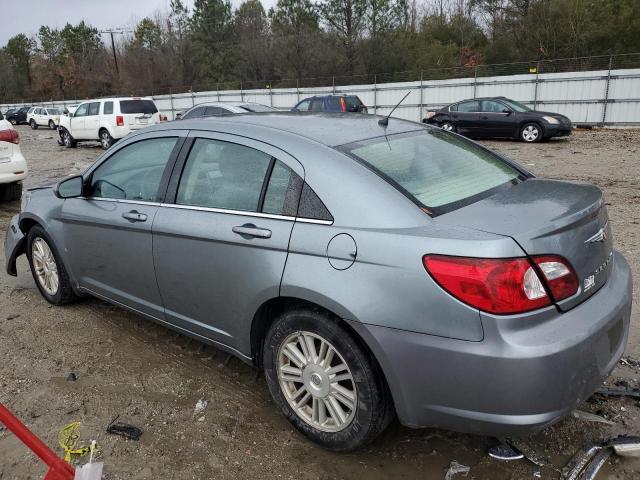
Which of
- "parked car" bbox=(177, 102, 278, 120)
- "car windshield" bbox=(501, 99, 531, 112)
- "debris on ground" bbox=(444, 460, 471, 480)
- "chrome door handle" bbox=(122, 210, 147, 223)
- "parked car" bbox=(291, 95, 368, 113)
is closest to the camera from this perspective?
"debris on ground" bbox=(444, 460, 471, 480)

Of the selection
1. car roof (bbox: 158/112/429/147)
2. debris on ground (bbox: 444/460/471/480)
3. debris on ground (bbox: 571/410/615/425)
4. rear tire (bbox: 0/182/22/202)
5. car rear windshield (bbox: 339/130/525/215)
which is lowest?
debris on ground (bbox: 444/460/471/480)

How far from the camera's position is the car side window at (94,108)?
746 inches

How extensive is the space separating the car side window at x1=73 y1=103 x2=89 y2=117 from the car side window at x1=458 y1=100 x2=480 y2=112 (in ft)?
43.2

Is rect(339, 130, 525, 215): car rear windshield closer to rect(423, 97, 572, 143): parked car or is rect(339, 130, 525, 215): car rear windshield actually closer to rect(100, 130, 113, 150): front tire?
rect(423, 97, 572, 143): parked car

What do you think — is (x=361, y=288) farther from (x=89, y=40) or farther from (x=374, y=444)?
(x=89, y=40)

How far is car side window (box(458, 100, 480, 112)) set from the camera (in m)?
17.4

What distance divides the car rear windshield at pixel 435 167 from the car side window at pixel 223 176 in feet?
1.70

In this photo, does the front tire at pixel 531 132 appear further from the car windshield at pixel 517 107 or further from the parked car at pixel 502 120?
the car windshield at pixel 517 107

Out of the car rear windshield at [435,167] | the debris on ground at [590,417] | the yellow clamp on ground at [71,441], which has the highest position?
the car rear windshield at [435,167]

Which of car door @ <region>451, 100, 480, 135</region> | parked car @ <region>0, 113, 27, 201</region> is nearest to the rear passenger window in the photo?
parked car @ <region>0, 113, 27, 201</region>

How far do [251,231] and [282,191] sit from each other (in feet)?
0.85

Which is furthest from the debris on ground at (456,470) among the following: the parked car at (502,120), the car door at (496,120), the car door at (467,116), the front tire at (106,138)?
the front tire at (106,138)

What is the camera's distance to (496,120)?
55.1ft

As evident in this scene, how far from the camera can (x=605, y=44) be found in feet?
98.3
